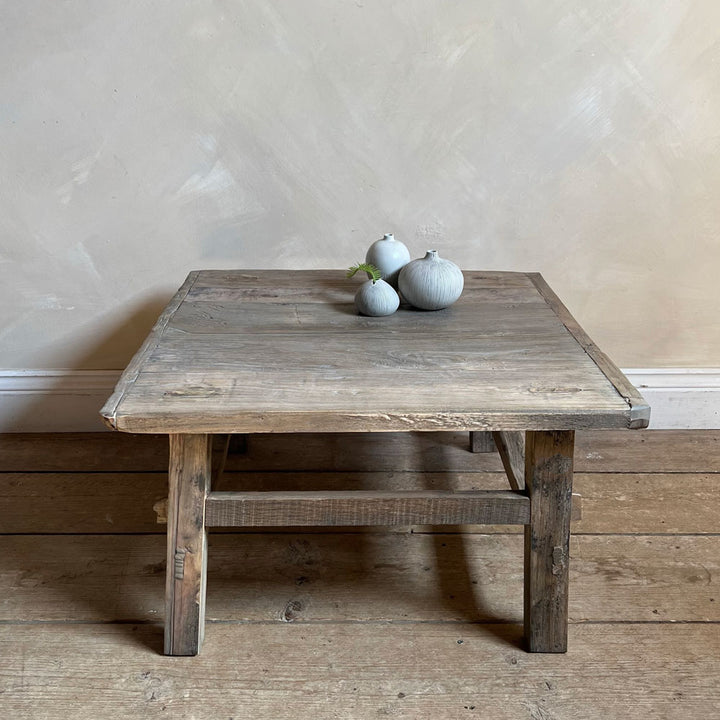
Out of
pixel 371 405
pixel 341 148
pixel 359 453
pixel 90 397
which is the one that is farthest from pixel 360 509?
pixel 90 397

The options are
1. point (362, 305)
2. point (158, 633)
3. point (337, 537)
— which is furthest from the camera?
point (337, 537)

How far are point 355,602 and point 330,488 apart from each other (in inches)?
16.5

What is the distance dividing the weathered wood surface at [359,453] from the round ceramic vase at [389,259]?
53 centimetres

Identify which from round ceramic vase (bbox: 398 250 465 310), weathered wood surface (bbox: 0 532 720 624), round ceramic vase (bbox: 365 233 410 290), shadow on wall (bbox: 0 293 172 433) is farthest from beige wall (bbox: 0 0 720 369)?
weathered wood surface (bbox: 0 532 720 624)

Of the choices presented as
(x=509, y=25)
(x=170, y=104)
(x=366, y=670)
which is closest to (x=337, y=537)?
(x=366, y=670)

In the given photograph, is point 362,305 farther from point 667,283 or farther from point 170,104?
point 667,283

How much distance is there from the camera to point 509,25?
6.35ft

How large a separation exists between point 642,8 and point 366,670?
1.55 metres

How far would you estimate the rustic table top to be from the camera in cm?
121

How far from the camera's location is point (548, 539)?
137cm

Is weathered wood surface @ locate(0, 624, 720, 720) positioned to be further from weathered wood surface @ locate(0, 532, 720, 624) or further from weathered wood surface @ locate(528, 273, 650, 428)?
weathered wood surface @ locate(528, 273, 650, 428)

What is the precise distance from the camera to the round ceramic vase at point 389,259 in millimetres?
1708

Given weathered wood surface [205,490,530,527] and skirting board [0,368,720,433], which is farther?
skirting board [0,368,720,433]

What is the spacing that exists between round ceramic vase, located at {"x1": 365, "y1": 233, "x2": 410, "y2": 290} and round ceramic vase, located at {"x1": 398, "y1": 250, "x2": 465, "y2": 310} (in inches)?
2.3
